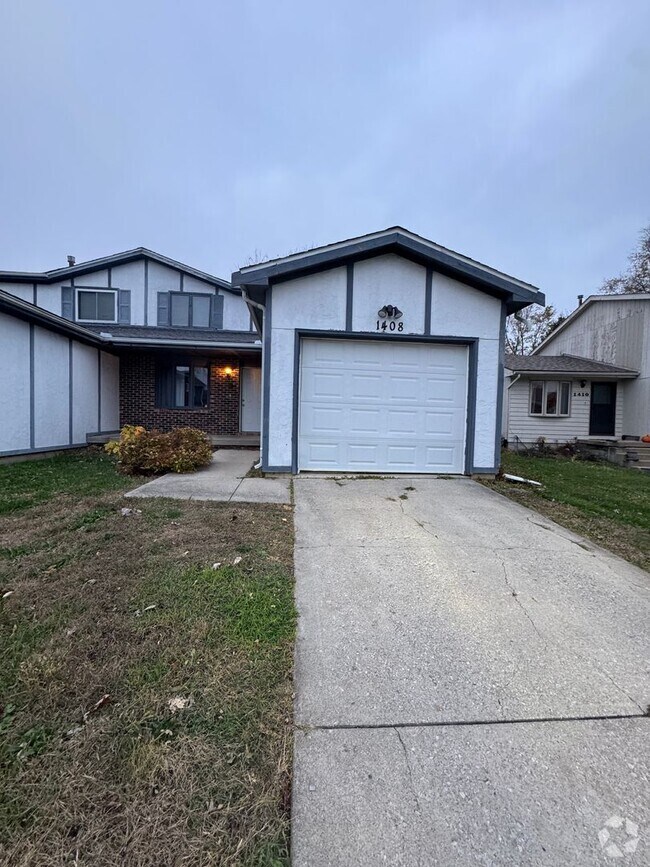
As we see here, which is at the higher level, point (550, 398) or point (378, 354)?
point (378, 354)

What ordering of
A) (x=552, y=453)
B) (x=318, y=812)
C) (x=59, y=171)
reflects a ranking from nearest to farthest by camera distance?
(x=318, y=812) → (x=552, y=453) → (x=59, y=171)

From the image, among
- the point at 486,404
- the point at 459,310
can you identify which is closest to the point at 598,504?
the point at 486,404

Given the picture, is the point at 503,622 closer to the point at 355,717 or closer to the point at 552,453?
the point at 355,717

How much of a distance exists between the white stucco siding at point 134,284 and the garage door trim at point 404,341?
10.1 metres

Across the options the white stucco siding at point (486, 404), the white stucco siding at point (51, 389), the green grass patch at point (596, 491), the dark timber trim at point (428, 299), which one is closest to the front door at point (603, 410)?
the green grass patch at point (596, 491)

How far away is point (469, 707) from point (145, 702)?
150 cm

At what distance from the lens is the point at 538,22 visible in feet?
34.3

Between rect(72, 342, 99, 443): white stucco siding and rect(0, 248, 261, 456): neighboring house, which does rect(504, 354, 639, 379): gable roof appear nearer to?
rect(0, 248, 261, 456): neighboring house

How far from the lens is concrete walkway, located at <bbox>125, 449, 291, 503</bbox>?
5.79 m

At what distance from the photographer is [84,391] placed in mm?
11016

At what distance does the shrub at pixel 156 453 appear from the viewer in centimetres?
754

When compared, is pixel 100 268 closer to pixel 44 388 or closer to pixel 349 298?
pixel 44 388

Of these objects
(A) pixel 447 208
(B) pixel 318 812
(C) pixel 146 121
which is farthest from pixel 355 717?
(A) pixel 447 208

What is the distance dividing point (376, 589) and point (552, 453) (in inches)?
543
